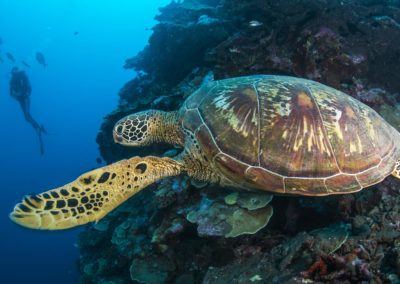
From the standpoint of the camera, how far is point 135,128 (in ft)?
14.5

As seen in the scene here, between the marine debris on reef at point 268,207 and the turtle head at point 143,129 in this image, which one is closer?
the marine debris on reef at point 268,207

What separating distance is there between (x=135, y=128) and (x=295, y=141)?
2285 millimetres

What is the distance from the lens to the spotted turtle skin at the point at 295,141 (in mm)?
3148

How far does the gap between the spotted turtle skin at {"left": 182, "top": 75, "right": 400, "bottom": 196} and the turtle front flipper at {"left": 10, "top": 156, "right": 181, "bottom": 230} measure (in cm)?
73

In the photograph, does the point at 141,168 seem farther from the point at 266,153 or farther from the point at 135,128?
the point at 266,153

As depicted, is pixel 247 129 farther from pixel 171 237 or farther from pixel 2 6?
pixel 2 6

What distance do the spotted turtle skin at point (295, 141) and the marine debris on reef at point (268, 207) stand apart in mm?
408

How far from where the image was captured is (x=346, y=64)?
16.2 ft

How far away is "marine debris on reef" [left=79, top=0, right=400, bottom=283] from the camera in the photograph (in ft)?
9.53

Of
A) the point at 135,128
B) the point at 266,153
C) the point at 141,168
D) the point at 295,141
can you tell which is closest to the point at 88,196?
the point at 141,168

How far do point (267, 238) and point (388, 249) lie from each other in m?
1.22

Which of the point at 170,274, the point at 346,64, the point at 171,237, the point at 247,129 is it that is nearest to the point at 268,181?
the point at 247,129

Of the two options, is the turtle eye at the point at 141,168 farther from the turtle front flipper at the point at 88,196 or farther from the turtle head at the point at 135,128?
the turtle head at the point at 135,128

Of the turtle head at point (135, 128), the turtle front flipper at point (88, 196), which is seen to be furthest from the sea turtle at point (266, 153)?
the turtle head at point (135, 128)
